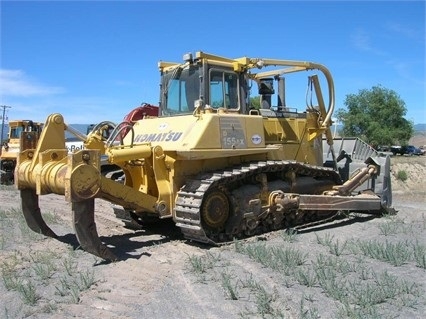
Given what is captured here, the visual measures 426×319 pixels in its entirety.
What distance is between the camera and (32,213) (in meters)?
7.71

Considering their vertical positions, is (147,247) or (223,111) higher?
(223,111)

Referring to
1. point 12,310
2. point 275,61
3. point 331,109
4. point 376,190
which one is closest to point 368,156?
point 376,190

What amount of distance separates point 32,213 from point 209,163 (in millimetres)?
2905

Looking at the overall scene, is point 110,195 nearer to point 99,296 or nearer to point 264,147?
point 99,296

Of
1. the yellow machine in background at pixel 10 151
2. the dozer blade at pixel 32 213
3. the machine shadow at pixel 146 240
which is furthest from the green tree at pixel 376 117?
the dozer blade at pixel 32 213

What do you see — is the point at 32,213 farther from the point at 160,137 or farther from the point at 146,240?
the point at 160,137

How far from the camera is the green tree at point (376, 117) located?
164ft

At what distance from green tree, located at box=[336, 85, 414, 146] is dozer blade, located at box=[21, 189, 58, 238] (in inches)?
1803

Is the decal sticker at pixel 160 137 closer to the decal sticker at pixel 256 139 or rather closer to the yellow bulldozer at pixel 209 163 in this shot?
the yellow bulldozer at pixel 209 163

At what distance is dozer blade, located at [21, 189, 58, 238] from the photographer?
302 inches

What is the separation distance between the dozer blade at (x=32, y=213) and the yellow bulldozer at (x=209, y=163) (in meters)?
0.02

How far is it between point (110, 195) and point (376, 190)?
5828 millimetres

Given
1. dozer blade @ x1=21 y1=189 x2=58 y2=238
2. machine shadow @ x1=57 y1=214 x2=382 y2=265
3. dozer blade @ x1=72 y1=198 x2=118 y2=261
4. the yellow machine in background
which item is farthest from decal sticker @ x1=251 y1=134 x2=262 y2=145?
the yellow machine in background

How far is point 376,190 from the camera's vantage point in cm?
1020
